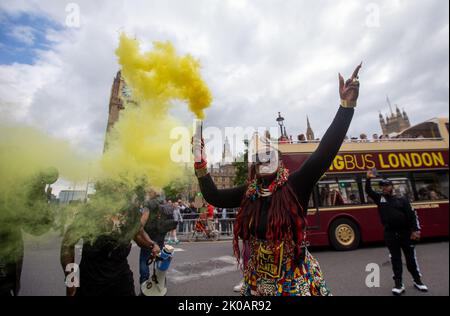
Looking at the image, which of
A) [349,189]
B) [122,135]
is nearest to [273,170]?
[122,135]

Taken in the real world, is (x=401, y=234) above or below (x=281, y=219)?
below

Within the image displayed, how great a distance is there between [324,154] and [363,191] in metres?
7.71

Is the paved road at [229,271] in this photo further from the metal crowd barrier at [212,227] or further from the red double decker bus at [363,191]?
the metal crowd barrier at [212,227]

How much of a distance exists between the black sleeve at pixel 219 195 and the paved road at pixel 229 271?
8.05 ft

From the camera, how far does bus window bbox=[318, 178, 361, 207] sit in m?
8.24

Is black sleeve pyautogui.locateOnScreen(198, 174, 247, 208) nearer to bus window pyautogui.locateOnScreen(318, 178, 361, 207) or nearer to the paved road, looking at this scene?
the paved road

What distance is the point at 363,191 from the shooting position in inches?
327

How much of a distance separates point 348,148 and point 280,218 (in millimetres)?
7610

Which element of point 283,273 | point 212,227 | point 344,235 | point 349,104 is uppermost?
point 349,104

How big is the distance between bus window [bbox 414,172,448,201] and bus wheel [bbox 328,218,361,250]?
8.23ft

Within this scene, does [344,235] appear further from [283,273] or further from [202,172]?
[202,172]

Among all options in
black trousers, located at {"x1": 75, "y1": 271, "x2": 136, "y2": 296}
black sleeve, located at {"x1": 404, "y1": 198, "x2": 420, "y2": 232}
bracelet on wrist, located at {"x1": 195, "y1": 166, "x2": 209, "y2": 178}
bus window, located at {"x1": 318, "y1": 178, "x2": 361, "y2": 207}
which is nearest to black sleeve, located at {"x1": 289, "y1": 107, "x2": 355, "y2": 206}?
bracelet on wrist, located at {"x1": 195, "y1": 166, "x2": 209, "y2": 178}

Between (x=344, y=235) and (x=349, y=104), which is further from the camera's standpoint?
(x=344, y=235)

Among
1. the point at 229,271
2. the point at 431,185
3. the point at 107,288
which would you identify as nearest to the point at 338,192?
the point at 431,185
